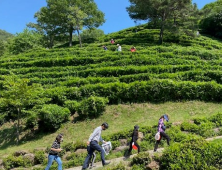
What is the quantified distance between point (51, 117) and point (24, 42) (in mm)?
39646

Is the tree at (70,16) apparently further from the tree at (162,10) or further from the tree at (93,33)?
the tree at (162,10)

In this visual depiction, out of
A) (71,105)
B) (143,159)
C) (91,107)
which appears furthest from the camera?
(71,105)

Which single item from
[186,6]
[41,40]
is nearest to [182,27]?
[186,6]

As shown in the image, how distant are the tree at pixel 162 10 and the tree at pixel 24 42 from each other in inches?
1030

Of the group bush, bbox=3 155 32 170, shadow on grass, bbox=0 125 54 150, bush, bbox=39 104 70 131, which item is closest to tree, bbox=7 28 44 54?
shadow on grass, bbox=0 125 54 150

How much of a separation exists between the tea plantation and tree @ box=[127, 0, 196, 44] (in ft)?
16.0

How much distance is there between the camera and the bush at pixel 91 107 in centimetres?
1540

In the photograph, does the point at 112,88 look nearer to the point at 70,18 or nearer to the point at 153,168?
the point at 153,168

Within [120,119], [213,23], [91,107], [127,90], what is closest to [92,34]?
[213,23]

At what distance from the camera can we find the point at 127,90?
16.9 meters

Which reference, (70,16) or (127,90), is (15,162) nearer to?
(127,90)

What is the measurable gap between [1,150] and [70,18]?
24046 mm

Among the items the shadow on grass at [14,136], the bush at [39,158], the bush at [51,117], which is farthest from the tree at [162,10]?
the bush at [39,158]

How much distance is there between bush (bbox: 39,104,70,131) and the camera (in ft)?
46.6
